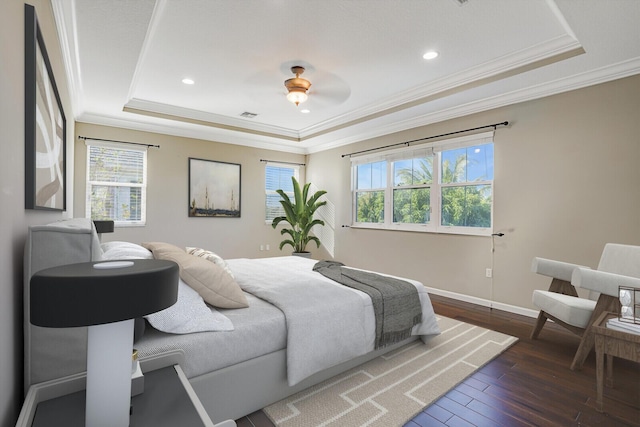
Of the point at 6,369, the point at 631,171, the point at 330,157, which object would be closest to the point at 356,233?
the point at 330,157

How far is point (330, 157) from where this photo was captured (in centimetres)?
620

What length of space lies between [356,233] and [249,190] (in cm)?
218

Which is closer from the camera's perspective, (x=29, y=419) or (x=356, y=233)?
(x=29, y=419)

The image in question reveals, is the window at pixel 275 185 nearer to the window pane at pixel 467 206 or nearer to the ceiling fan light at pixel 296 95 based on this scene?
the ceiling fan light at pixel 296 95

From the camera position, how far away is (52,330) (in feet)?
3.51

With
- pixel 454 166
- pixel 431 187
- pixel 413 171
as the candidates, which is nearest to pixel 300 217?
pixel 413 171

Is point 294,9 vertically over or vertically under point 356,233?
over

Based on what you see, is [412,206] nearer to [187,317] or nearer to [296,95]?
[296,95]

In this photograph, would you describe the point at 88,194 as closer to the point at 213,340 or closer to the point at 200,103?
the point at 200,103

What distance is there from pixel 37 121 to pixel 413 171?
433 centimetres

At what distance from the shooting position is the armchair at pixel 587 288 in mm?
2193

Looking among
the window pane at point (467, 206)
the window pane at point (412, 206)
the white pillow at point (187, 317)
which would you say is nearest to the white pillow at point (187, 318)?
A: the white pillow at point (187, 317)

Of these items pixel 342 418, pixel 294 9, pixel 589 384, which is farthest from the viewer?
pixel 294 9

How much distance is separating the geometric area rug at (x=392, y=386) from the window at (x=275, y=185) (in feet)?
13.8
